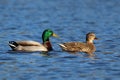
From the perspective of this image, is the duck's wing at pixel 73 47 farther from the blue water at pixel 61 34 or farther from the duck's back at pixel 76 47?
the blue water at pixel 61 34

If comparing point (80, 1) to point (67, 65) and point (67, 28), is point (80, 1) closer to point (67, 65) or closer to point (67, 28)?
point (67, 28)

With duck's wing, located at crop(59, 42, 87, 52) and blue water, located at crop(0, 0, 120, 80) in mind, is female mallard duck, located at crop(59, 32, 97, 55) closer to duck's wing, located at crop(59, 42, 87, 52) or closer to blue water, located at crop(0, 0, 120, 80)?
duck's wing, located at crop(59, 42, 87, 52)

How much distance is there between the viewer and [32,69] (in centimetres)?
1761

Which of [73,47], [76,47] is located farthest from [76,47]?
[73,47]

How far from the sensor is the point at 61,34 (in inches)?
1070

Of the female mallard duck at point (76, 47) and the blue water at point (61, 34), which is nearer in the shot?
the blue water at point (61, 34)

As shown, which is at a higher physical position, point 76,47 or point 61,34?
point 61,34

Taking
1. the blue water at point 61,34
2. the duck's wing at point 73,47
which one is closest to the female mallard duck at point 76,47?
the duck's wing at point 73,47

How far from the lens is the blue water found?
17125 millimetres

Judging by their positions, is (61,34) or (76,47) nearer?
(76,47)

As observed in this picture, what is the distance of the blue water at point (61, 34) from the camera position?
56.2 ft

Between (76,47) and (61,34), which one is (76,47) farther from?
(61,34)

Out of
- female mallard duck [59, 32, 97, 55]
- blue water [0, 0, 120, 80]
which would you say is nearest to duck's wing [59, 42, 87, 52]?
female mallard duck [59, 32, 97, 55]

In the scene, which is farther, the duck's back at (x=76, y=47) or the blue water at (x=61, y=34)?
the duck's back at (x=76, y=47)
